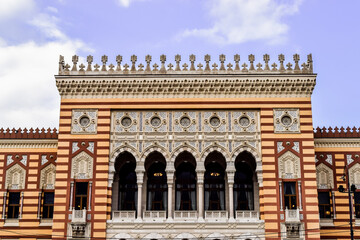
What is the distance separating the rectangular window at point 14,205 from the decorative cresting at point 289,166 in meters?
17.4

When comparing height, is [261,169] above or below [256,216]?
above

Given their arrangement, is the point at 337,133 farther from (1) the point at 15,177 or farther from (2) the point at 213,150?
(1) the point at 15,177

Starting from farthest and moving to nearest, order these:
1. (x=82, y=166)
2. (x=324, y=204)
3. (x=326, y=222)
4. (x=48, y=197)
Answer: (x=48, y=197), (x=324, y=204), (x=326, y=222), (x=82, y=166)

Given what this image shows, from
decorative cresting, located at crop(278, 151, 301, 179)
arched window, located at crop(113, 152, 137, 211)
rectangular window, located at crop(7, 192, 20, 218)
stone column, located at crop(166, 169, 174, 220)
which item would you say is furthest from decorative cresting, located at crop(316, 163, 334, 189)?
rectangular window, located at crop(7, 192, 20, 218)

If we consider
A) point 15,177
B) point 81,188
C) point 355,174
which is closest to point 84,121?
point 81,188

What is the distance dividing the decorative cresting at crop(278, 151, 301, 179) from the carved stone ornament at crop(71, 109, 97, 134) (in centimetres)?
1181

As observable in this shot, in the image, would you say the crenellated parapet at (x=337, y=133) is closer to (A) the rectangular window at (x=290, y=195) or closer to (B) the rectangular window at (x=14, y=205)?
(A) the rectangular window at (x=290, y=195)

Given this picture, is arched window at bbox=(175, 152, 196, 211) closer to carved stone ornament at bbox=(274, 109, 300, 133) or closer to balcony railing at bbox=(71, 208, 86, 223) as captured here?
carved stone ornament at bbox=(274, 109, 300, 133)

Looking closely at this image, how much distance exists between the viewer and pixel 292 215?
28.0 m

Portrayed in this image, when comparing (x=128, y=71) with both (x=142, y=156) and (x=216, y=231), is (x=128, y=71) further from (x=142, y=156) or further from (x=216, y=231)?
(x=216, y=231)

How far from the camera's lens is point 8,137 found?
32.3m

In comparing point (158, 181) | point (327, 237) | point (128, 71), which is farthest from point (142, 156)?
point (327, 237)

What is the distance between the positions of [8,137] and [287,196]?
749 inches

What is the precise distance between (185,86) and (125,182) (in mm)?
7521
